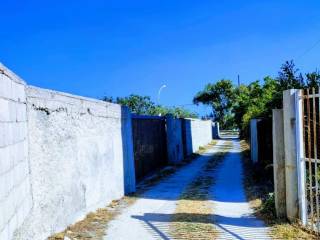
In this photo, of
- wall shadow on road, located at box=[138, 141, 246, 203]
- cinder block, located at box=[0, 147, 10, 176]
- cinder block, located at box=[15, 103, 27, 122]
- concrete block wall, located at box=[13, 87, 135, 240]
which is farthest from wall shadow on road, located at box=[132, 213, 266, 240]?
cinder block, located at box=[0, 147, 10, 176]

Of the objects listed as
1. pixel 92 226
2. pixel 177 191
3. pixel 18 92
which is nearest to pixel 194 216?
pixel 92 226

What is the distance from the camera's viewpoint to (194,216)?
841 centimetres

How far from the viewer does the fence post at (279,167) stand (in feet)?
26.2

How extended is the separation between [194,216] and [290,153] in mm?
1960

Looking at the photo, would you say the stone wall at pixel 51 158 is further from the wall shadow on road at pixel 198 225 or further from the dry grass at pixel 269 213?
the dry grass at pixel 269 213

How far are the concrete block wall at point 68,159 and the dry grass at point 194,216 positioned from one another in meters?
1.49

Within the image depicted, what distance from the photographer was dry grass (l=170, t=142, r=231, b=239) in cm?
714

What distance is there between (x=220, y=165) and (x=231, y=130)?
163 ft

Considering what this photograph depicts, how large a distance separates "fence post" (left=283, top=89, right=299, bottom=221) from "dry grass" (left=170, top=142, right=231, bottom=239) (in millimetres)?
1263

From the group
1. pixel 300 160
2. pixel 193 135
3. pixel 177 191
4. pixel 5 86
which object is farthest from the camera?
pixel 193 135

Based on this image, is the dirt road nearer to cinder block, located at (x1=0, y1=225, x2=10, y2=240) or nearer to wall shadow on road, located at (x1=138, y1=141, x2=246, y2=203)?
wall shadow on road, located at (x1=138, y1=141, x2=246, y2=203)

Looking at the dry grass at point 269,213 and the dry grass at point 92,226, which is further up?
the dry grass at point 92,226

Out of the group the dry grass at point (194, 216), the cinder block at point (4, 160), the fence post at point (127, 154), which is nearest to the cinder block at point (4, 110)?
the cinder block at point (4, 160)

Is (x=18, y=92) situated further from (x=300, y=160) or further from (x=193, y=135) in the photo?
(x=193, y=135)
